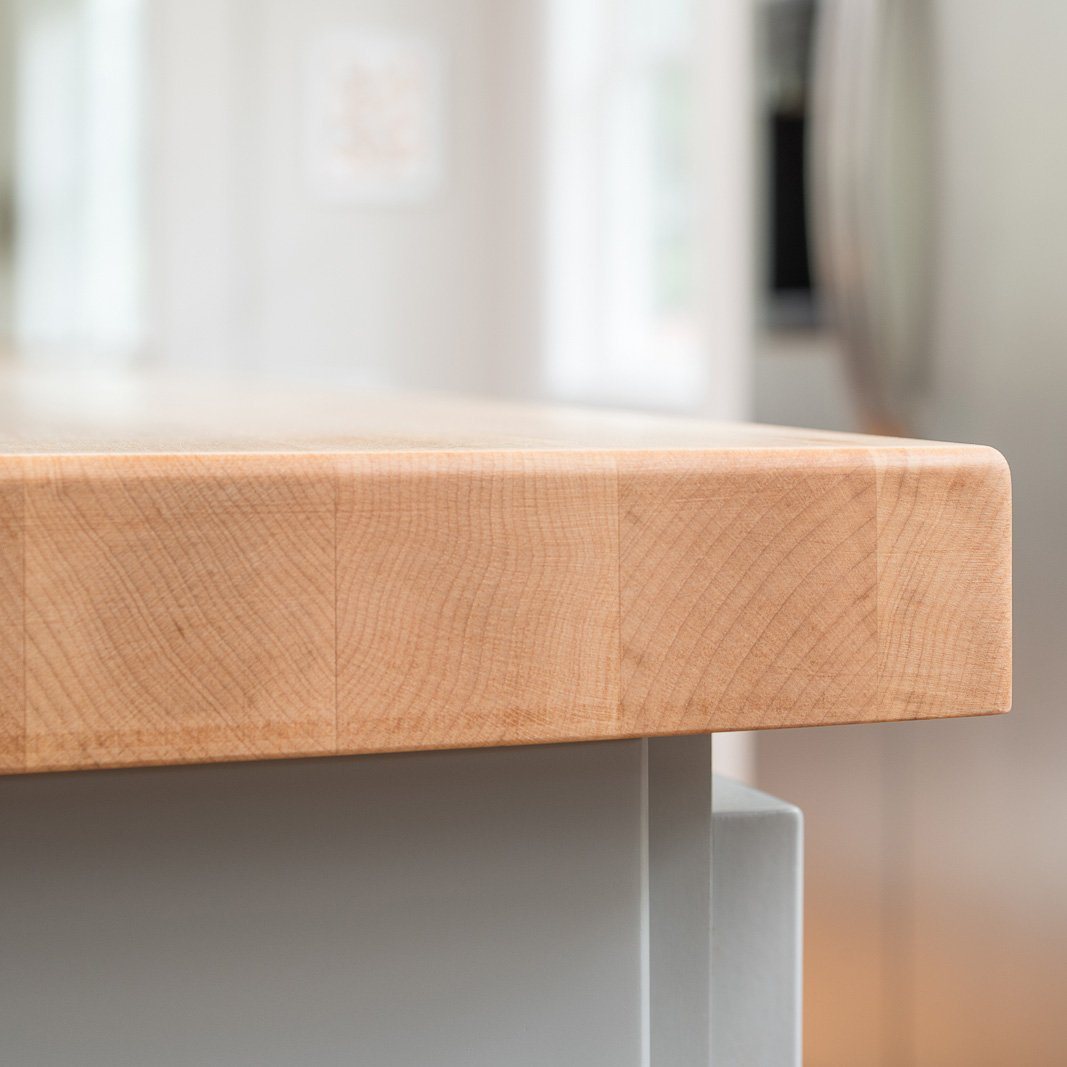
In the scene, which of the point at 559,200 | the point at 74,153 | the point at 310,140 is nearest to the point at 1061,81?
the point at 559,200

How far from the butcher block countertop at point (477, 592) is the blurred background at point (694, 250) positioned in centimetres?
117

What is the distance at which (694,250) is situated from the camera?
12.0ft

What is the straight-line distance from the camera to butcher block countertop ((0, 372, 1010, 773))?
0.21 m

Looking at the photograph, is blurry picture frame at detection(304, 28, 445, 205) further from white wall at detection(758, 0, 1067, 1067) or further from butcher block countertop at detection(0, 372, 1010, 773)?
butcher block countertop at detection(0, 372, 1010, 773)

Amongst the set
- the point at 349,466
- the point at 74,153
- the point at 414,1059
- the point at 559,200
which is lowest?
the point at 414,1059

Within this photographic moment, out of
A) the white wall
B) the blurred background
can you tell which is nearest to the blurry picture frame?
the blurred background

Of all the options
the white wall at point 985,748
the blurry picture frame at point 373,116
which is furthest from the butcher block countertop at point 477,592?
the blurry picture frame at point 373,116

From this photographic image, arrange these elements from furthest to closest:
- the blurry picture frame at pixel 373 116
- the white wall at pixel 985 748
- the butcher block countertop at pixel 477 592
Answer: the blurry picture frame at pixel 373 116
the white wall at pixel 985 748
the butcher block countertop at pixel 477 592

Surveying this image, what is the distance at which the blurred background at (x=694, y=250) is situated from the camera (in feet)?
4.58

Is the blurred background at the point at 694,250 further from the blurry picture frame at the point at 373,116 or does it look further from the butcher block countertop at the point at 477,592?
the butcher block countertop at the point at 477,592

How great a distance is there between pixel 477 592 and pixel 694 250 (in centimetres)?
354

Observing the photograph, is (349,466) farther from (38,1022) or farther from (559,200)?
(559,200)

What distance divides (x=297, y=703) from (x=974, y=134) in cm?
138

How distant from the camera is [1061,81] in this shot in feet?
4.43
